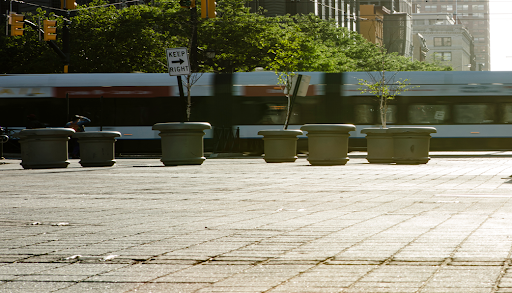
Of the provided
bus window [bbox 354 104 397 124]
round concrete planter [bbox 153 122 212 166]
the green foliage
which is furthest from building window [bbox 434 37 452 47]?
round concrete planter [bbox 153 122 212 166]

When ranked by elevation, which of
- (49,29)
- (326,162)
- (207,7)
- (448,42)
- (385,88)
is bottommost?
(326,162)

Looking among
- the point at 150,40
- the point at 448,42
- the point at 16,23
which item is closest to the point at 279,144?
the point at 16,23

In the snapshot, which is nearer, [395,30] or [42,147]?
[42,147]

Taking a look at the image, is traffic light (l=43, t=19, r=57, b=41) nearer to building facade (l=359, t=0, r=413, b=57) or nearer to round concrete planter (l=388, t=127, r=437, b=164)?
round concrete planter (l=388, t=127, r=437, b=164)

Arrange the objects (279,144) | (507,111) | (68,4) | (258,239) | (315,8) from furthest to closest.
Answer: (315,8)
(507,111)
(68,4)
(279,144)
(258,239)

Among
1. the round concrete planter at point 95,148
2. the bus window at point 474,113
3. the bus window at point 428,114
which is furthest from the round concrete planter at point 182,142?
the bus window at point 474,113

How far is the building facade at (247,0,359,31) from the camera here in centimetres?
5888

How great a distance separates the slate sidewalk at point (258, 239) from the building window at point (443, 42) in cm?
14699

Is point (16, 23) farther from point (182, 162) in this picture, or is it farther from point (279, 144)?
point (279, 144)

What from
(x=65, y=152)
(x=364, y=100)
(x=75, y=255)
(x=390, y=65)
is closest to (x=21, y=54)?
(x=364, y=100)

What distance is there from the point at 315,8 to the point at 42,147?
2147 inches

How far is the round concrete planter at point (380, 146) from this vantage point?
17438 millimetres

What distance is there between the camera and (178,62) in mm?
16500

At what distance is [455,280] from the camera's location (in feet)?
12.5
